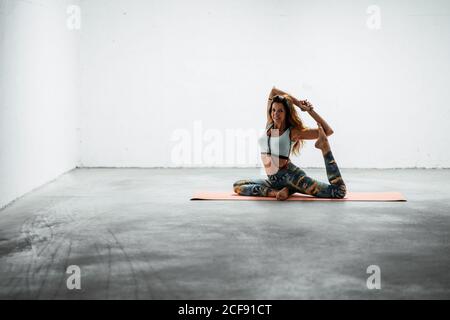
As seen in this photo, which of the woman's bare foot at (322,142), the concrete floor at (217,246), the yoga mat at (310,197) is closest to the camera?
the concrete floor at (217,246)

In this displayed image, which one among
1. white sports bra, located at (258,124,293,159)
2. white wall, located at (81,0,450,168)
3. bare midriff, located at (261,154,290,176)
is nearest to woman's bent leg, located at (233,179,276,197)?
bare midriff, located at (261,154,290,176)

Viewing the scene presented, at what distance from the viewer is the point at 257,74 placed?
25.2ft

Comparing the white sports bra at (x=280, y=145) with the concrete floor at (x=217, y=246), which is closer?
the concrete floor at (x=217, y=246)

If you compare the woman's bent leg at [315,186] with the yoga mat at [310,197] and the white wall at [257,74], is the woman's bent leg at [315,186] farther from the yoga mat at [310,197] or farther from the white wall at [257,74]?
the white wall at [257,74]

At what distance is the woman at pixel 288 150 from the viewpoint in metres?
4.93

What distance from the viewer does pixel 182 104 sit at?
7742 millimetres

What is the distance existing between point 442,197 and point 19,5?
13.2 feet

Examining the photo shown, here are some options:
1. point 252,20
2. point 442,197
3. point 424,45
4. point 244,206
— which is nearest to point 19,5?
point 244,206

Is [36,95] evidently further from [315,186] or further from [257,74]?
[257,74]

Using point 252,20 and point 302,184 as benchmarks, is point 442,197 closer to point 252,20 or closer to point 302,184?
point 302,184

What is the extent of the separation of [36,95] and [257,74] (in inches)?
116

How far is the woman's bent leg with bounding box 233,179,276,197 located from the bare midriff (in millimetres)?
139

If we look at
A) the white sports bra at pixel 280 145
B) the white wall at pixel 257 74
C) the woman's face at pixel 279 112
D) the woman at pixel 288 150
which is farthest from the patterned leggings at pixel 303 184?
the white wall at pixel 257 74

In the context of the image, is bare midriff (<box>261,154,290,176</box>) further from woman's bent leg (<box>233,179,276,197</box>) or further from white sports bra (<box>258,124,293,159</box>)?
woman's bent leg (<box>233,179,276,197</box>)
